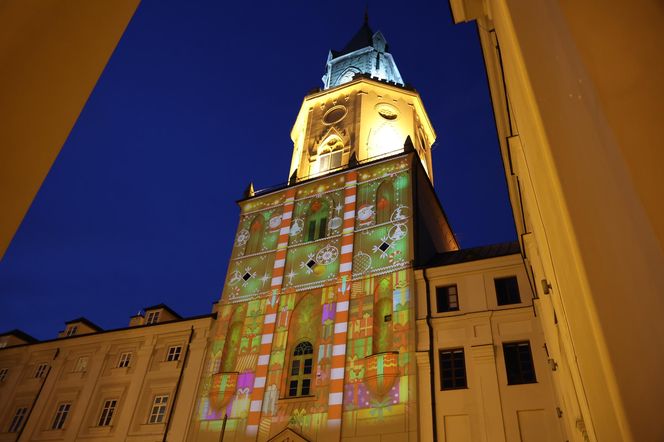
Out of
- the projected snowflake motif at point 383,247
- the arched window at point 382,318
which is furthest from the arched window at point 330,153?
the arched window at point 382,318

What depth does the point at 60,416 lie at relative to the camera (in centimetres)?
2683

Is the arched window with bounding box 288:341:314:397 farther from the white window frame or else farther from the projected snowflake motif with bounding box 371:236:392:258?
the white window frame

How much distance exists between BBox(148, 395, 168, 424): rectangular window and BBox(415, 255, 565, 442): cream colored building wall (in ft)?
45.8

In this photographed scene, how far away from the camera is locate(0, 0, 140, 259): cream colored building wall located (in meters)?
2.64

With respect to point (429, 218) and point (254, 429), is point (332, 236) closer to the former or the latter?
point (429, 218)

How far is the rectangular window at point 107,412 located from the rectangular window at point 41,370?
20.8ft

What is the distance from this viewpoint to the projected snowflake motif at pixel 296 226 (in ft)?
86.7

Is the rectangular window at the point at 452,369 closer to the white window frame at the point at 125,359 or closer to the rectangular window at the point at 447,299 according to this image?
the rectangular window at the point at 447,299

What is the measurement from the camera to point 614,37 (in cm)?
288

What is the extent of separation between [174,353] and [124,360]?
3.76 metres

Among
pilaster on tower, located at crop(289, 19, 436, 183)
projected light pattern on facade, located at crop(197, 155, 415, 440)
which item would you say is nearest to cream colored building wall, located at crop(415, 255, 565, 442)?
projected light pattern on facade, located at crop(197, 155, 415, 440)

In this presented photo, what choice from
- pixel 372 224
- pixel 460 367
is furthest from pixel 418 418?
pixel 372 224

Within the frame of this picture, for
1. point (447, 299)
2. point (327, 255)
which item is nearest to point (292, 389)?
point (327, 255)

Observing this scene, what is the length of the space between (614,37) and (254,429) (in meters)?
20.9
